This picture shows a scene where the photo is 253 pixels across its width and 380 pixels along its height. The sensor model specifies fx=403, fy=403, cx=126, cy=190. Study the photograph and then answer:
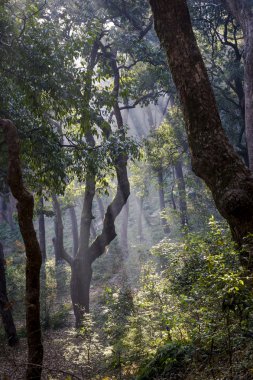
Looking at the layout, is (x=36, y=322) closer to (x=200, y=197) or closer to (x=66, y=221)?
(x=200, y=197)

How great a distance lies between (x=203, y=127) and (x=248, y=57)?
6.93 meters

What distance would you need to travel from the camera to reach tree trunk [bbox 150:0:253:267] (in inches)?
204

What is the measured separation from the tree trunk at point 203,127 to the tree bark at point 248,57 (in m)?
5.56

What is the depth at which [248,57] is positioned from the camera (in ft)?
37.5

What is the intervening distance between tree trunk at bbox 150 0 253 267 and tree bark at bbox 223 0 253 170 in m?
5.56

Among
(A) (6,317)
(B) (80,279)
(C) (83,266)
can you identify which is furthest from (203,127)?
(B) (80,279)

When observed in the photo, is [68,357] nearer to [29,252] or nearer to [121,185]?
[29,252]

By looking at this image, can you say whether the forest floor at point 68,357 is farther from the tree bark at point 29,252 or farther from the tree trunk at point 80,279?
the tree trunk at point 80,279

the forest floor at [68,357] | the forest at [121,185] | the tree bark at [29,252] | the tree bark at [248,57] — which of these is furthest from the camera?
the tree bark at [248,57]

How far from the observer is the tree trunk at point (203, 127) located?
5.18m

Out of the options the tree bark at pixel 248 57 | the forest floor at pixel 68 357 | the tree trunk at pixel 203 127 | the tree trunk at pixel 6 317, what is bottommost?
the forest floor at pixel 68 357

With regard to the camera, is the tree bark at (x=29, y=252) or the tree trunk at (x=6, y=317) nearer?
the tree bark at (x=29, y=252)

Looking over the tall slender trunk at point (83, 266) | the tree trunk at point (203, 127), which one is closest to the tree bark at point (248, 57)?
the tall slender trunk at point (83, 266)

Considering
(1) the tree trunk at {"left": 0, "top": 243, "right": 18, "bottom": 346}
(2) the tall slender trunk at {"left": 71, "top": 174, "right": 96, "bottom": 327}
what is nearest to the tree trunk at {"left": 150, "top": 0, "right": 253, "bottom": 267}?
(1) the tree trunk at {"left": 0, "top": 243, "right": 18, "bottom": 346}
